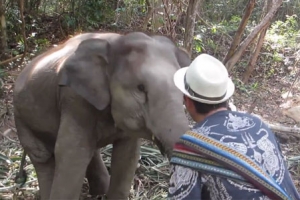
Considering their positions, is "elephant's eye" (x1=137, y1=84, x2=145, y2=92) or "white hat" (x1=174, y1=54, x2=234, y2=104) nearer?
"white hat" (x1=174, y1=54, x2=234, y2=104)

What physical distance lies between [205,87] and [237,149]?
276 mm

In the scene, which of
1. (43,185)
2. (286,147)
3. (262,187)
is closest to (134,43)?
(43,185)

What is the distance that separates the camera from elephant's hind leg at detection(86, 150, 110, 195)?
4617 millimetres

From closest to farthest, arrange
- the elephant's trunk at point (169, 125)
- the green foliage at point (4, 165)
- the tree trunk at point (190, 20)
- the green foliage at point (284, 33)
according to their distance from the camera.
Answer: the elephant's trunk at point (169, 125), the green foliage at point (4, 165), the tree trunk at point (190, 20), the green foliage at point (284, 33)

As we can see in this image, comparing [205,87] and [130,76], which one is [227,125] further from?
[130,76]

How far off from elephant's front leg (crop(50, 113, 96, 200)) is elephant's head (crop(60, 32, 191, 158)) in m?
0.25

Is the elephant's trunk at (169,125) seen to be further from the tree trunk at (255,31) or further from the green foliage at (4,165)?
the tree trunk at (255,31)

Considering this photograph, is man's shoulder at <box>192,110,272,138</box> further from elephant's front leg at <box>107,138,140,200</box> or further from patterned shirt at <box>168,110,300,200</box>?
elephant's front leg at <box>107,138,140,200</box>

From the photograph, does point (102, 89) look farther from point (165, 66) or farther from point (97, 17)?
point (97, 17)

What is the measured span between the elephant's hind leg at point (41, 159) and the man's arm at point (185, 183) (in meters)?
2.05

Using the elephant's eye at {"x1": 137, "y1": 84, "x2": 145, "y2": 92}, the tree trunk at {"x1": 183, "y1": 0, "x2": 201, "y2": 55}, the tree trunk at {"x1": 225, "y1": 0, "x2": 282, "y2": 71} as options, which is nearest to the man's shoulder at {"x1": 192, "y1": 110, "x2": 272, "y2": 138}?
the elephant's eye at {"x1": 137, "y1": 84, "x2": 145, "y2": 92}

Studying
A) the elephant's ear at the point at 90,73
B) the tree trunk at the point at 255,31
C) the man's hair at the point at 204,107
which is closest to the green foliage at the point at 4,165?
the elephant's ear at the point at 90,73

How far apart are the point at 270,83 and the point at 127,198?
24.1 ft

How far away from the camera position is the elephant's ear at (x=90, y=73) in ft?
11.5
